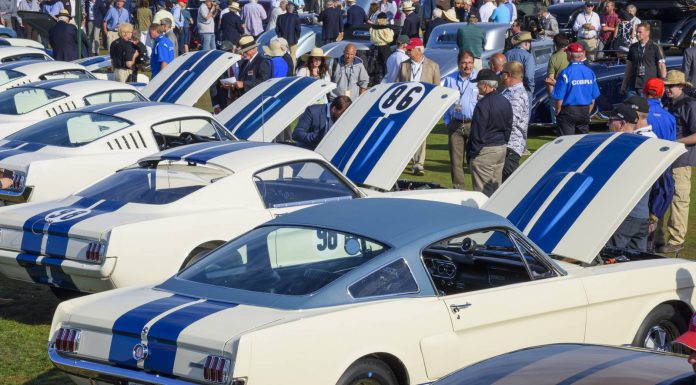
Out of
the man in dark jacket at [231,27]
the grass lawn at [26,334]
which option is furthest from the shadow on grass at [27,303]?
the man in dark jacket at [231,27]

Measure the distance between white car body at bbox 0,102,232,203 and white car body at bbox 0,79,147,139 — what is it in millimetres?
1838

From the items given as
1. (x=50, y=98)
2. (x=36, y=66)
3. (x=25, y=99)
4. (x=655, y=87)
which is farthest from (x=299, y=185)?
(x=36, y=66)

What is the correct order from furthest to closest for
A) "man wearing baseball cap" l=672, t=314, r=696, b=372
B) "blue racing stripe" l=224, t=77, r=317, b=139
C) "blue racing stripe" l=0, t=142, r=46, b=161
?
1. "blue racing stripe" l=224, t=77, r=317, b=139
2. "blue racing stripe" l=0, t=142, r=46, b=161
3. "man wearing baseball cap" l=672, t=314, r=696, b=372

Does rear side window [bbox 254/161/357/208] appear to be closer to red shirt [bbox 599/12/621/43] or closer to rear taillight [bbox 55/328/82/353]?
rear taillight [bbox 55/328/82/353]

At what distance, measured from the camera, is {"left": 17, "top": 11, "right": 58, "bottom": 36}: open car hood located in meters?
26.2

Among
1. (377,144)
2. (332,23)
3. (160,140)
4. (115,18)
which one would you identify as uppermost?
(377,144)

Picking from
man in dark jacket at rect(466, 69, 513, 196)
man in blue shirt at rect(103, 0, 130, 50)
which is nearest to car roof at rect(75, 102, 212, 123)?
man in dark jacket at rect(466, 69, 513, 196)

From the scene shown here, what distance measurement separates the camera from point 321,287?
6.12m

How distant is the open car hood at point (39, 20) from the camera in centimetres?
2620

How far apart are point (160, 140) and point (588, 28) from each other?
39.9 feet

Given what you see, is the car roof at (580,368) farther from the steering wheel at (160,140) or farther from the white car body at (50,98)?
the white car body at (50,98)

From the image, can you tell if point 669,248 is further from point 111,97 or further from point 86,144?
point 111,97

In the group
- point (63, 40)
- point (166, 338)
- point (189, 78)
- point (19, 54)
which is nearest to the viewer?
point (166, 338)

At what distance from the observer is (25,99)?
1409 centimetres
